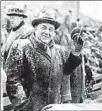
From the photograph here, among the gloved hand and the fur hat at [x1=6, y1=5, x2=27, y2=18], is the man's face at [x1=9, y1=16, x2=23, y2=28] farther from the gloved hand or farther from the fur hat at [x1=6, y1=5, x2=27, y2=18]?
the gloved hand

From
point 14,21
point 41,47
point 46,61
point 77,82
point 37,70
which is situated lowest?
point 77,82

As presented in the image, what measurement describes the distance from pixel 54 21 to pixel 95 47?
2.38 ft

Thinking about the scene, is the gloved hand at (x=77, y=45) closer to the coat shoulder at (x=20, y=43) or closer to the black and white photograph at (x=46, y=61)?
the black and white photograph at (x=46, y=61)

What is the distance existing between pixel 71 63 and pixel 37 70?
44 centimetres

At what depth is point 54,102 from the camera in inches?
120

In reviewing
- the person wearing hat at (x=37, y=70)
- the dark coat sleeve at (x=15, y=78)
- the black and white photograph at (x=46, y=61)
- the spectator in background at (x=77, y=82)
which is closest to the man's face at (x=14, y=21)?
the black and white photograph at (x=46, y=61)

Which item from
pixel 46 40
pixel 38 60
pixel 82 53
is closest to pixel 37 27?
pixel 46 40

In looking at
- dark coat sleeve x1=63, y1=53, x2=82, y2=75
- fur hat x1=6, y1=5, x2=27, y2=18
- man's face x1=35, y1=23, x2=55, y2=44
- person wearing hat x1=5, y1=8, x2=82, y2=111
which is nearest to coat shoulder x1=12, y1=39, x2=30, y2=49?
person wearing hat x1=5, y1=8, x2=82, y2=111

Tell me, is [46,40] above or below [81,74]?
above

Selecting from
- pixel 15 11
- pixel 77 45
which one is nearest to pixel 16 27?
pixel 15 11

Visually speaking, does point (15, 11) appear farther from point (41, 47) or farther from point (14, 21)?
point (41, 47)

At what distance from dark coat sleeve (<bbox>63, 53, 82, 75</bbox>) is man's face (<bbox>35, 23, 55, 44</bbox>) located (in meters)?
0.34

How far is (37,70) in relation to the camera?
301 cm

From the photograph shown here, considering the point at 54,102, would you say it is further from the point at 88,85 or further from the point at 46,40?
the point at 46,40
